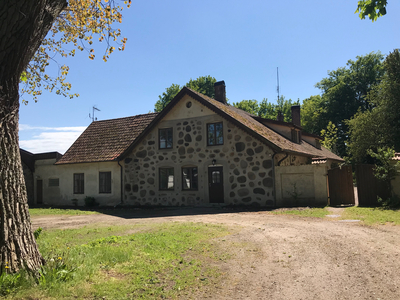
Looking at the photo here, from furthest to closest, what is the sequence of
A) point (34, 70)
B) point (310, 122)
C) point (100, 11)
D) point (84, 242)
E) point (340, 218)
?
point (310, 122) → point (340, 218) → point (34, 70) → point (100, 11) → point (84, 242)

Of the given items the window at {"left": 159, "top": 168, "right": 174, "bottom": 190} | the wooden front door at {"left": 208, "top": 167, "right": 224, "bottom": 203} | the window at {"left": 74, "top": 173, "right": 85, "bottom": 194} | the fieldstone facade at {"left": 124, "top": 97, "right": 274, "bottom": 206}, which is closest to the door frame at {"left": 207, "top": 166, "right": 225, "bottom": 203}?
the wooden front door at {"left": 208, "top": 167, "right": 224, "bottom": 203}

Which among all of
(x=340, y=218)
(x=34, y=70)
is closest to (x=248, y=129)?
(x=340, y=218)

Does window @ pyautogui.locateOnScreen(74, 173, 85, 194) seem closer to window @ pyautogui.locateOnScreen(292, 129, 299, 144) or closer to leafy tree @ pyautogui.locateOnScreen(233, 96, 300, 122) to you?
window @ pyautogui.locateOnScreen(292, 129, 299, 144)

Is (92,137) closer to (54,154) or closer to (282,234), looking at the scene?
(54,154)

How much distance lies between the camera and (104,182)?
22.3 meters

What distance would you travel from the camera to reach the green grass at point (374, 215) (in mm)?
10906

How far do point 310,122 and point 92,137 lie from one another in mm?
39290

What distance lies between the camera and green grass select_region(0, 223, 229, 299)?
15.2 ft

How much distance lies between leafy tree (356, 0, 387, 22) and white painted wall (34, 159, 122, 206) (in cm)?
1769

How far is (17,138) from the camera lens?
5.28 metres

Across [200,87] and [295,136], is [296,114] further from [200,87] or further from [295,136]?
[200,87]

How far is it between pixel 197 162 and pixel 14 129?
1439 cm

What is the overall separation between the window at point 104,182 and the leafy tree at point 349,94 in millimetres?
39770

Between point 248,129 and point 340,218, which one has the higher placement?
point 248,129
